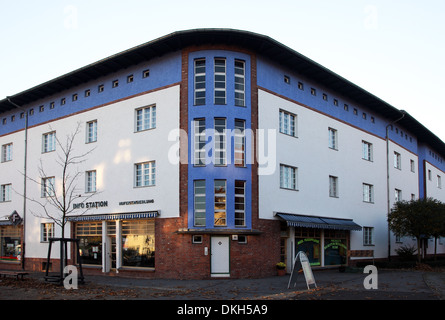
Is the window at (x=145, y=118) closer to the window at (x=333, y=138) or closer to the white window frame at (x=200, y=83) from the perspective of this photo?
the white window frame at (x=200, y=83)

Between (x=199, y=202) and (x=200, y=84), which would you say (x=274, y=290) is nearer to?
(x=199, y=202)

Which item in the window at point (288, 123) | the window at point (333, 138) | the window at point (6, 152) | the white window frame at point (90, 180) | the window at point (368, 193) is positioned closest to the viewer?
the window at point (288, 123)

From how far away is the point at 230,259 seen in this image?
22.2 metres

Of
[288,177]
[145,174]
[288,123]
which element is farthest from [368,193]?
[145,174]

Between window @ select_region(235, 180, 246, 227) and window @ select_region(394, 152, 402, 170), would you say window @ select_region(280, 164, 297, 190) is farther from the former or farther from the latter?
window @ select_region(394, 152, 402, 170)

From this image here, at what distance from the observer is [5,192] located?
34.1 m

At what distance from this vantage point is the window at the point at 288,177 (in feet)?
83.5

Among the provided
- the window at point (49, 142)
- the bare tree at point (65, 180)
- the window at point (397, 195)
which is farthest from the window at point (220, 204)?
the window at point (397, 195)

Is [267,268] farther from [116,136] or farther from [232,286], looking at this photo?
[116,136]

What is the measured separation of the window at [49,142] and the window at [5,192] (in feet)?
16.9

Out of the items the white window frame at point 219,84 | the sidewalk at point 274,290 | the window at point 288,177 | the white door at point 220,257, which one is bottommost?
the sidewalk at point 274,290

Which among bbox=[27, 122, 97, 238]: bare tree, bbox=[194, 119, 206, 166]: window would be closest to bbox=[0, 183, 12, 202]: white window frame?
bbox=[27, 122, 97, 238]: bare tree

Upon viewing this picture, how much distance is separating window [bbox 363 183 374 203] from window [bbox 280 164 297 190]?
9.23 m

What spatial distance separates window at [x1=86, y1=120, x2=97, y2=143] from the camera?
27922 millimetres
